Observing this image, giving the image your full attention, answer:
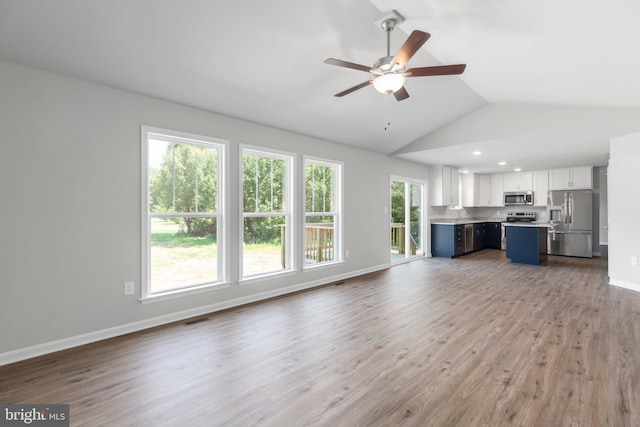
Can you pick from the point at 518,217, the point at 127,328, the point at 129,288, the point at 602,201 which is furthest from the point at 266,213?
the point at 602,201

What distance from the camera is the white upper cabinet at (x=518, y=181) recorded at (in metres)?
8.91

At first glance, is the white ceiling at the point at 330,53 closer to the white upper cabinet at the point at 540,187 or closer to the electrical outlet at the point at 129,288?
the electrical outlet at the point at 129,288

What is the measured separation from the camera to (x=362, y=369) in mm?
2445

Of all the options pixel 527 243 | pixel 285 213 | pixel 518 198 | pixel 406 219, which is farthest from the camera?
pixel 518 198

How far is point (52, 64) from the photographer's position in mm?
2676

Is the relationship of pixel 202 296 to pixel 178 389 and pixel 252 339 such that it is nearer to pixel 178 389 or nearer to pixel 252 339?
pixel 252 339

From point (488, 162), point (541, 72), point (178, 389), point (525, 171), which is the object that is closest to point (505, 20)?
point (541, 72)

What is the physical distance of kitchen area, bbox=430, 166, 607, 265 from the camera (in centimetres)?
729

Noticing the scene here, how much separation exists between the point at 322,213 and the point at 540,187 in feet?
23.1

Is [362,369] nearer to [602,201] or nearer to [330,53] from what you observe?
[330,53]

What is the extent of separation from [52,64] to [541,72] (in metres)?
4.95

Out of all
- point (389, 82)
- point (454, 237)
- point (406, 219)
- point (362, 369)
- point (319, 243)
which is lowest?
point (362, 369)

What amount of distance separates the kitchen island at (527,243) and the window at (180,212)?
21.6 ft

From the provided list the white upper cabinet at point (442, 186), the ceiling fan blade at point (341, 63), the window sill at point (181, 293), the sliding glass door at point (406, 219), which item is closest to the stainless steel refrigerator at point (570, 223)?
the white upper cabinet at point (442, 186)
